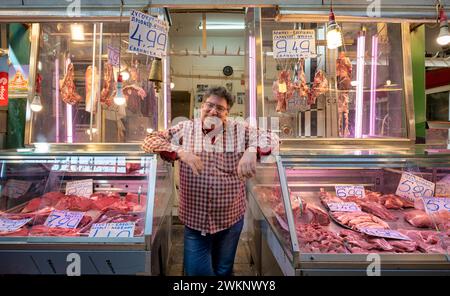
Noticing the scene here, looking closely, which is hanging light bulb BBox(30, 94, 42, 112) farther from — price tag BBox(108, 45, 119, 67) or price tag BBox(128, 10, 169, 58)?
price tag BBox(128, 10, 169, 58)

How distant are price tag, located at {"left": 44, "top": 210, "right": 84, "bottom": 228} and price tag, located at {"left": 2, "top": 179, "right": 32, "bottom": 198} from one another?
0.57 m

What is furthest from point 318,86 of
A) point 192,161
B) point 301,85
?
point 192,161

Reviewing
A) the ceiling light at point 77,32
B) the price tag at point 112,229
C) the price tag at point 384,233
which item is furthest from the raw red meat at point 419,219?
the ceiling light at point 77,32

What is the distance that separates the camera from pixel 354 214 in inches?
105

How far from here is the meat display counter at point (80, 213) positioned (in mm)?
2164

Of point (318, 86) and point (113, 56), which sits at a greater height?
point (113, 56)

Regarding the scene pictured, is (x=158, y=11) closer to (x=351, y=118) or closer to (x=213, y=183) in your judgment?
(x=213, y=183)

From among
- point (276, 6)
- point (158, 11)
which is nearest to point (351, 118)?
point (276, 6)

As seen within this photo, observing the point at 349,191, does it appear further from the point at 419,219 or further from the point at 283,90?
the point at 283,90

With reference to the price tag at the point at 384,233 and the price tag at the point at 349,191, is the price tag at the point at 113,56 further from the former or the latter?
the price tag at the point at 384,233

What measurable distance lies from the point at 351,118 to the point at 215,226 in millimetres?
2881

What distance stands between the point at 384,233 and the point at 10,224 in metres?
2.87

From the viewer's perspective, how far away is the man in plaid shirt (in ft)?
8.20

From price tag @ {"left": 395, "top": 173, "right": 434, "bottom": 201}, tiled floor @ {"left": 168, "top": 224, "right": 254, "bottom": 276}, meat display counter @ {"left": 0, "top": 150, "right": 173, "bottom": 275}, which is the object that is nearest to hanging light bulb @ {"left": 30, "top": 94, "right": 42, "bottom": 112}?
meat display counter @ {"left": 0, "top": 150, "right": 173, "bottom": 275}
